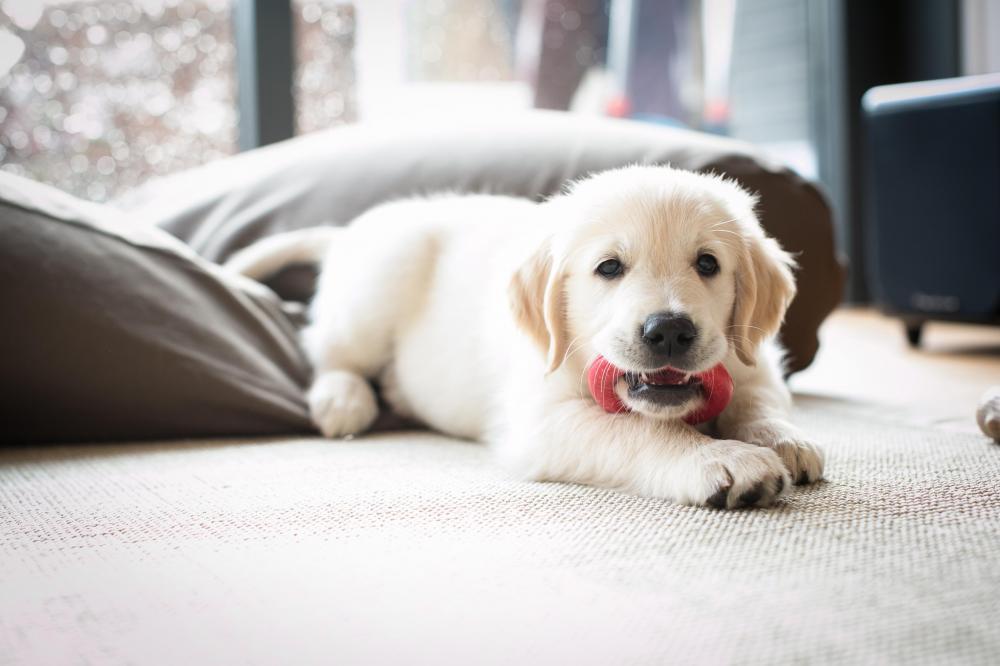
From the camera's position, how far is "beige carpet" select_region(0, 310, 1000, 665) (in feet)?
3.57

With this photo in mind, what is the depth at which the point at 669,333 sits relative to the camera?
64.0 inches

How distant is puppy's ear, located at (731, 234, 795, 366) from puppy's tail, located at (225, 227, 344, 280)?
148 cm

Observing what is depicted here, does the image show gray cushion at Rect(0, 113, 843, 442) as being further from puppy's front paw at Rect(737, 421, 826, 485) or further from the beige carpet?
puppy's front paw at Rect(737, 421, 826, 485)

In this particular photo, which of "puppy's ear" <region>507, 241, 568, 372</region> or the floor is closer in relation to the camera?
"puppy's ear" <region>507, 241, 568, 372</region>

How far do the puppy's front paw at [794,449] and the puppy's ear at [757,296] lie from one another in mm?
164

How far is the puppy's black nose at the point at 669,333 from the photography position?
1622 millimetres

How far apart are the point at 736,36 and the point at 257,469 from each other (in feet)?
19.5

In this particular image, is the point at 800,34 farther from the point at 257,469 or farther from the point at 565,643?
the point at 565,643

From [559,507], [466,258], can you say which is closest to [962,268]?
[466,258]

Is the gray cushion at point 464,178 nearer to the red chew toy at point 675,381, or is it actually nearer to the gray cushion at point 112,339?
the gray cushion at point 112,339

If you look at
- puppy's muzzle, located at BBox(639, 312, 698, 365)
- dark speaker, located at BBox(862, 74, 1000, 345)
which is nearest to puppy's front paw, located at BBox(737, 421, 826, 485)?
puppy's muzzle, located at BBox(639, 312, 698, 365)

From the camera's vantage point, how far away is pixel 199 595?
127cm

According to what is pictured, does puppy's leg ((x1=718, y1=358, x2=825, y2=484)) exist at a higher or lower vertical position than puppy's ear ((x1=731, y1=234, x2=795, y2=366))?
lower

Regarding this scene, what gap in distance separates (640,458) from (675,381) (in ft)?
0.52
